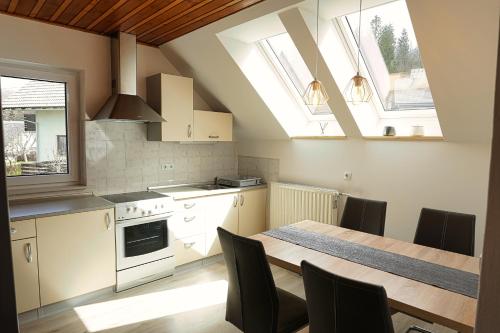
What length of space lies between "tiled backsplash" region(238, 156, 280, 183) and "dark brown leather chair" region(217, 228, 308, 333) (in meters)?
2.35

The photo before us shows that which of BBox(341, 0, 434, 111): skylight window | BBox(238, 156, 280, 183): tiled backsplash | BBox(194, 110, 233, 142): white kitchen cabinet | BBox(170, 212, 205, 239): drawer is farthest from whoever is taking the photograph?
BBox(238, 156, 280, 183): tiled backsplash

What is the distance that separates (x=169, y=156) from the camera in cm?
383

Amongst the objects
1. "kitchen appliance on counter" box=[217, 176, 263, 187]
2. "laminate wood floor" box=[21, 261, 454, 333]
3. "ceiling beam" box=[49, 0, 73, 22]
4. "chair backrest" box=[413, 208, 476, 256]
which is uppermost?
"ceiling beam" box=[49, 0, 73, 22]

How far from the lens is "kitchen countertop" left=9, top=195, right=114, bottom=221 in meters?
2.45

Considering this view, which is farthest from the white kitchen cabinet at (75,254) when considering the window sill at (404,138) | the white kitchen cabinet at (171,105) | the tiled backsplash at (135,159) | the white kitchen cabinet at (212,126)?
the window sill at (404,138)

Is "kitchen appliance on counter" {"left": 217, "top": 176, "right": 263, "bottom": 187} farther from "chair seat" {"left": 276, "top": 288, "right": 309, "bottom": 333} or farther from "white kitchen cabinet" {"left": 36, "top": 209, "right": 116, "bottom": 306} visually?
"chair seat" {"left": 276, "top": 288, "right": 309, "bottom": 333}

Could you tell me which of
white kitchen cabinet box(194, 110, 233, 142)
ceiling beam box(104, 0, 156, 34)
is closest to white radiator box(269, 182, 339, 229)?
white kitchen cabinet box(194, 110, 233, 142)

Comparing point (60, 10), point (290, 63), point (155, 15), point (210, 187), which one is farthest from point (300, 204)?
point (60, 10)

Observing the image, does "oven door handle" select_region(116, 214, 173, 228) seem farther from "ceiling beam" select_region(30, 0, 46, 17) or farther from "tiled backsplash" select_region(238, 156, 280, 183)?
"ceiling beam" select_region(30, 0, 46, 17)

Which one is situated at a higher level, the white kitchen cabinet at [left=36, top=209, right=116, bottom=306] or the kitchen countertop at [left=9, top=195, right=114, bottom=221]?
the kitchen countertop at [left=9, top=195, right=114, bottom=221]

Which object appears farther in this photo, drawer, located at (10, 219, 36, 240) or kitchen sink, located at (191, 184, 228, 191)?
kitchen sink, located at (191, 184, 228, 191)

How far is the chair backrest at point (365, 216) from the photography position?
2.50 metres

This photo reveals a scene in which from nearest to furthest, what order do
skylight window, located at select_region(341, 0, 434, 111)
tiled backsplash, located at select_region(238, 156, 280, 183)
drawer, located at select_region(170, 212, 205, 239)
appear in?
skylight window, located at select_region(341, 0, 434, 111), drawer, located at select_region(170, 212, 205, 239), tiled backsplash, located at select_region(238, 156, 280, 183)

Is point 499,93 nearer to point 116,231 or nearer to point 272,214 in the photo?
point 116,231
